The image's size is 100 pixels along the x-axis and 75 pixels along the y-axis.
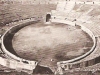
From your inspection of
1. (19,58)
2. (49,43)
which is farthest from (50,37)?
(19,58)

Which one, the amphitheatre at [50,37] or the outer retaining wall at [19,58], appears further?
the amphitheatre at [50,37]

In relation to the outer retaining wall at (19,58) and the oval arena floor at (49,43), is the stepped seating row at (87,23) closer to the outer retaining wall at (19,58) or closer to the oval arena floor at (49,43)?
the oval arena floor at (49,43)

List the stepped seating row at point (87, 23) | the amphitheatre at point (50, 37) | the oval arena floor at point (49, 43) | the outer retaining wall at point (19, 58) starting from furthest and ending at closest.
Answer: the oval arena floor at point (49, 43), the amphitheatre at point (50, 37), the outer retaining wall at point (19, 58), the stepped seating row at point (87, 23)

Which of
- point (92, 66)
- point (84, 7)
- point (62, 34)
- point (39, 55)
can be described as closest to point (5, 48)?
point (39, 55)

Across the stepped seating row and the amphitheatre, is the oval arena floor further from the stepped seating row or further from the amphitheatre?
the stepped seating row

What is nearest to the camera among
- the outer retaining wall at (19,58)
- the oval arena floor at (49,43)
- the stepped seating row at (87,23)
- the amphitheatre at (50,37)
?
the stepped seating row at (87,23)

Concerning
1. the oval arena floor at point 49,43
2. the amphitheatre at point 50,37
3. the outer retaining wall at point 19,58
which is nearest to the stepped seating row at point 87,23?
the amphitheatre at point 50,37

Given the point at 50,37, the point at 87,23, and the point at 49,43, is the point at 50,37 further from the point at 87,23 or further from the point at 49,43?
the point at 87,23

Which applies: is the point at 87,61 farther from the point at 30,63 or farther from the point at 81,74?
the point at 30,63
